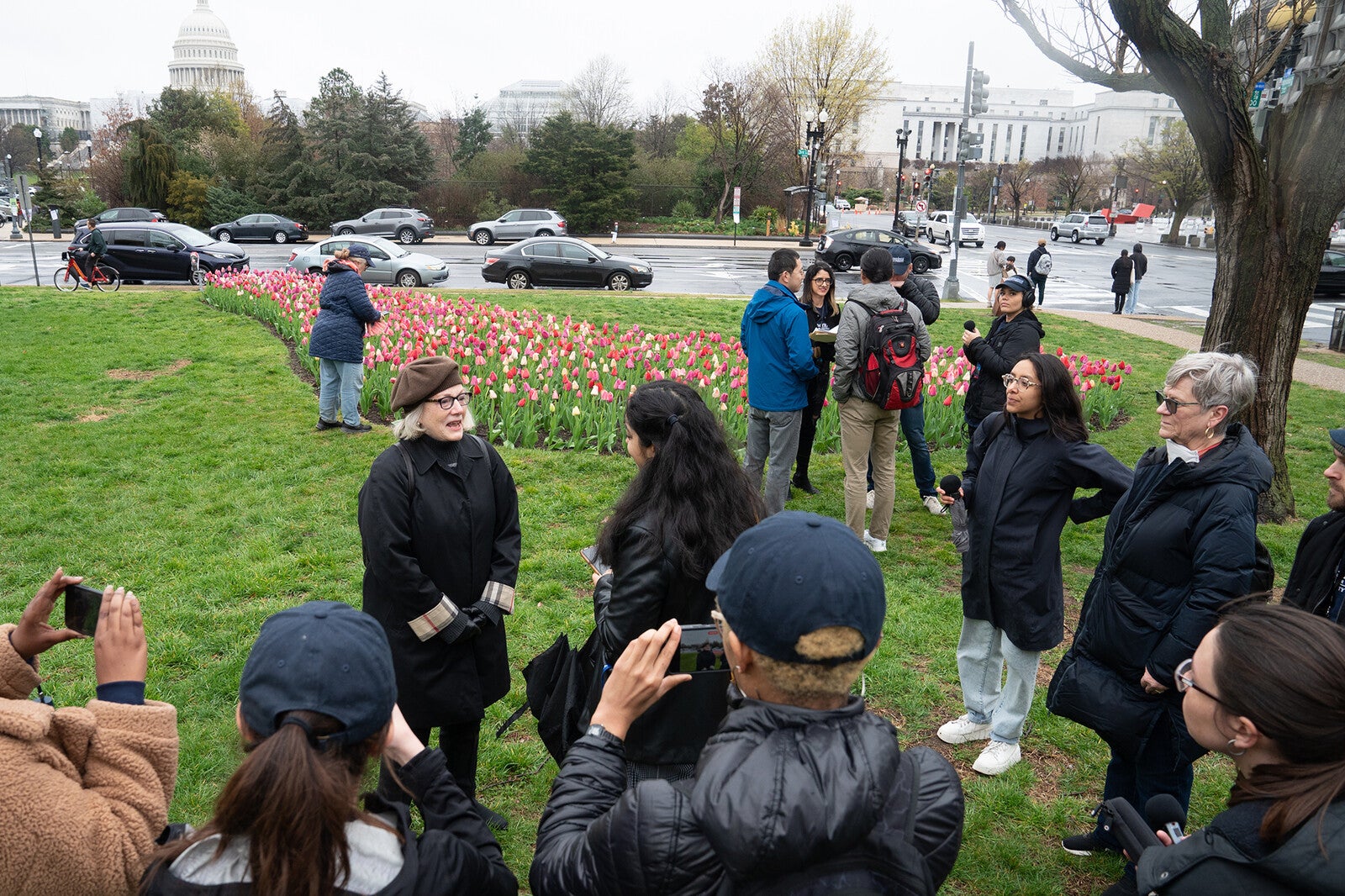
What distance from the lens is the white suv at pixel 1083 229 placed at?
5100 centimetres

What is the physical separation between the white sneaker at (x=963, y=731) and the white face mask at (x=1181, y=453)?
5.74ft

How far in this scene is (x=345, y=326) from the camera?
8.31m

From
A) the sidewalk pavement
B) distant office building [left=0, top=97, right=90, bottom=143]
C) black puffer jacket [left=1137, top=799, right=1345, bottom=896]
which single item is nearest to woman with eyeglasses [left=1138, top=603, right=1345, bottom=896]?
black puffer jacket [left=1137, top=799, right=1345, bottom=896]

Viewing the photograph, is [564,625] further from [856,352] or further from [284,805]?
[284,805]

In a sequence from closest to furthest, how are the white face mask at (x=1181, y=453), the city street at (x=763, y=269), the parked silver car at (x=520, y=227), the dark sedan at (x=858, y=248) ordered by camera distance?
the white face mask at (x=1181, y=453)
the city street at (x=763, y=269)
the dark sedan at (x=858, y=248)
the parked silver car at (x=520, y=227)

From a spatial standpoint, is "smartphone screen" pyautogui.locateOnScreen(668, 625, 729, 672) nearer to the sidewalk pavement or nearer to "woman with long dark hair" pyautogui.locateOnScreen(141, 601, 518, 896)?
"woman with long dark hair" pyautogui.locateOnScreen(141, 601, 518, 896)

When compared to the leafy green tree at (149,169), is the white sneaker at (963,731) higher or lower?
lower

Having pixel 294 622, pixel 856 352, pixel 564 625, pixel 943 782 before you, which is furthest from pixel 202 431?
pixel 943 782

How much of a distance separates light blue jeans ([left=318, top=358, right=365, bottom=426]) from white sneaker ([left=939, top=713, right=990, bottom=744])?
21.0ft

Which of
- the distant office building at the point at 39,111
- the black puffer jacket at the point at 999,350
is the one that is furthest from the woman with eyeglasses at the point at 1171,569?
the distant office building at the point at 39,111

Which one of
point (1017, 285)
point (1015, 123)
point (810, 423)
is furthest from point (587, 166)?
point (1015, 123)

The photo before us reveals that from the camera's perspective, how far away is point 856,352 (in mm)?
6039

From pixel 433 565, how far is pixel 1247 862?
262 cm

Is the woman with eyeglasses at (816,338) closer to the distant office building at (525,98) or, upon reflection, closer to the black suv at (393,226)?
the black suv at (393,226)
